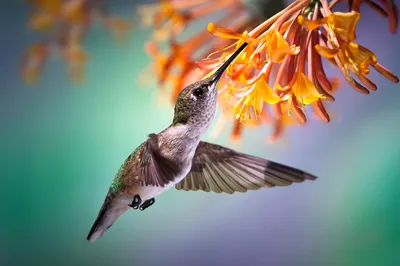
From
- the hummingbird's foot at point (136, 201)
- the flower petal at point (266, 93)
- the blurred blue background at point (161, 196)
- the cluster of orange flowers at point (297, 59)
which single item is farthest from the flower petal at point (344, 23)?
the hummingbird's foot at point (136, 201)

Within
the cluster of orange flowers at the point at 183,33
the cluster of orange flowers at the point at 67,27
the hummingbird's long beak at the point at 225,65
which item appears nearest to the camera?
the hummingbird's long beak at the point at 225,65

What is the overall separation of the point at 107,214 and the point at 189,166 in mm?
212

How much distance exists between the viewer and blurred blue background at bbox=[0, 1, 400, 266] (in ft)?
3.51

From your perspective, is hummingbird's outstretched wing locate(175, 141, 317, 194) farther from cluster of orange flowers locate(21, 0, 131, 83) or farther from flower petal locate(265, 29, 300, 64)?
cluster of orange flowers locate(21, 0, 131, 83)

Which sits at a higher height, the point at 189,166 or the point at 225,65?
the point at 225,65

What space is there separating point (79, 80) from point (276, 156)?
1.55 feet

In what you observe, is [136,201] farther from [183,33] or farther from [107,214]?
[183,33]

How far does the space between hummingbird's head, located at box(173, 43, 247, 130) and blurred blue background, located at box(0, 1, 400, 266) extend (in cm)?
24

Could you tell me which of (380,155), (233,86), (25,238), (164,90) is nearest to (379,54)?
(380,155)

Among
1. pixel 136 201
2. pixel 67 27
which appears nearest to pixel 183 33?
pixel 67 27

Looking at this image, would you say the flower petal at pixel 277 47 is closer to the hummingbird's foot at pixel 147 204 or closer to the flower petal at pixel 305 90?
the flower petal at pixel 305 90

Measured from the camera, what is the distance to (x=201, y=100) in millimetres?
897

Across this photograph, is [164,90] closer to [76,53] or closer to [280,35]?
[76,53]

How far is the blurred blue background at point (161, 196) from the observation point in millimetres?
1069
